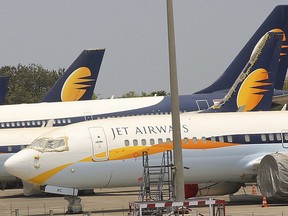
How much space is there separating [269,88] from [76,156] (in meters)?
16.6

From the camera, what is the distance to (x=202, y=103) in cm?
Result: 5706

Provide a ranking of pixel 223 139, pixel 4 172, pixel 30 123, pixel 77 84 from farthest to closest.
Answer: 1. pixel 77 84
2. pixel 30 123
3. pixel 4 172
4. pixel 223 139

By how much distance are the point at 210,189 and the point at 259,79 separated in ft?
37.6

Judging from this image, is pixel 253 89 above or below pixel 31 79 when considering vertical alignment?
below

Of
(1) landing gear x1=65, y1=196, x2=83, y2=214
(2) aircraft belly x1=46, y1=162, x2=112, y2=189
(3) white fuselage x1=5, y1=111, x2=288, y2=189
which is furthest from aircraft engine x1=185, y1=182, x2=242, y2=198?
(1) landing gear x1=65, y1=196, x2=83, y2=214

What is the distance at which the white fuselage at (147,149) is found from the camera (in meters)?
36.0

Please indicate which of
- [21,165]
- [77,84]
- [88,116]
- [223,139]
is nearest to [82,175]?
[21,165]

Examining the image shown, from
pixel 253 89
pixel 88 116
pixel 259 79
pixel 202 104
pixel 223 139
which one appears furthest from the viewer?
pixel 202 104

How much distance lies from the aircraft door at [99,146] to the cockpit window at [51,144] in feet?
3.49

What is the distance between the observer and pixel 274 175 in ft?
121

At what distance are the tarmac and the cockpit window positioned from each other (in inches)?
101

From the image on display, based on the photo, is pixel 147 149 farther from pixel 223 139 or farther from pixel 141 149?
pixel 223 139

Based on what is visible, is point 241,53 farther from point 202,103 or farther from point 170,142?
point 170,142

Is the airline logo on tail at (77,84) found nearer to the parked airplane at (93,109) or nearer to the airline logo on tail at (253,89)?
the parked airplane at (93,109)
